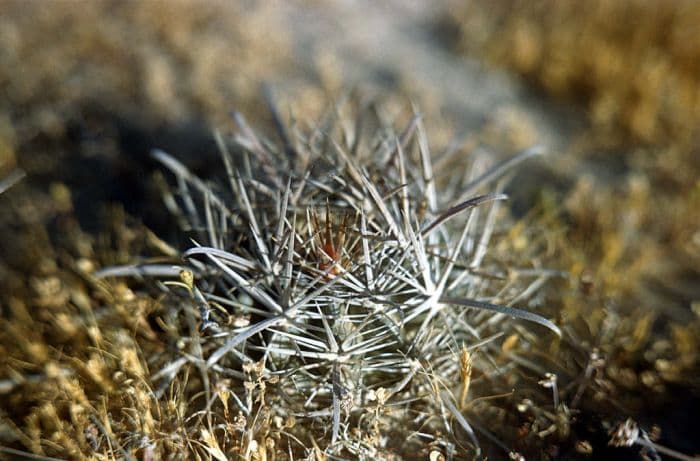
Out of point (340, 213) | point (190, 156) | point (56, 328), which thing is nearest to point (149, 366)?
point (56, 328)

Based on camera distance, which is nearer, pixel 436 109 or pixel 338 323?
pixel 338 323

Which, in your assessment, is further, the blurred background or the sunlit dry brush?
the blurred background

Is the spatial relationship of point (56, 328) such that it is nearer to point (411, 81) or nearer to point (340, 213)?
point (340, 213)

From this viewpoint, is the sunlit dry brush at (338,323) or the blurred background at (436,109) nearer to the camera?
the sunlit dry brush at (338,323)
